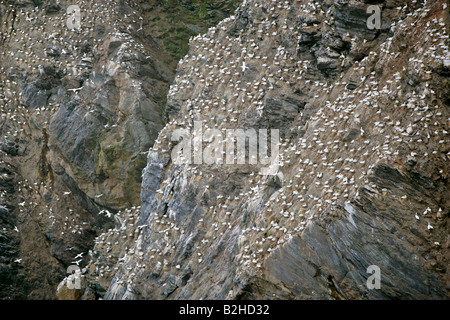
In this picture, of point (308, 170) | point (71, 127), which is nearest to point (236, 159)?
point (308, 170)

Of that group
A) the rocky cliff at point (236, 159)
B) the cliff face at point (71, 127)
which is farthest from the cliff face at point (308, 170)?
the cliff face at point (71, 127)

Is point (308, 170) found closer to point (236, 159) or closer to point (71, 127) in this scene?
point (236, 159)

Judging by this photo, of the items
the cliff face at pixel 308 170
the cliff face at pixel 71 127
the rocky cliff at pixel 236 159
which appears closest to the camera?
the cliff face at pixel 308 170

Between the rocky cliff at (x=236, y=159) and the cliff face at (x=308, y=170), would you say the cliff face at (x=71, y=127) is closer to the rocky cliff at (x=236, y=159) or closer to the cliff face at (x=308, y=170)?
the rocky cliff at (x=236, y=159)

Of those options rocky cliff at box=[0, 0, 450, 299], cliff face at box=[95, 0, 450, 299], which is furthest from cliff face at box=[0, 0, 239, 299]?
cliff face at box=[95, 0, 450, 299]

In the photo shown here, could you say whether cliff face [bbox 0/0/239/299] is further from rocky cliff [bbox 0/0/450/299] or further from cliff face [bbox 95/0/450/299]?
cliff face [bbox 95/0/450/299]
